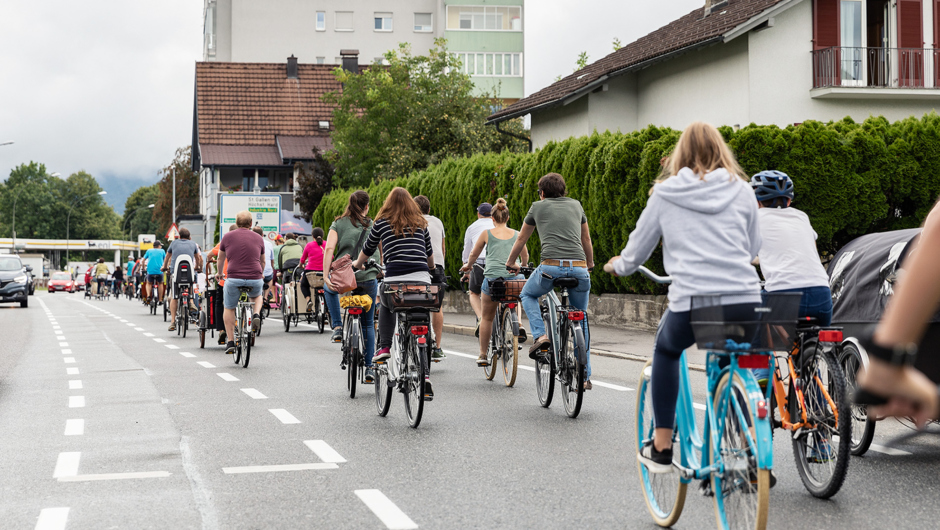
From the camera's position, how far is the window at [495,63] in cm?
7169

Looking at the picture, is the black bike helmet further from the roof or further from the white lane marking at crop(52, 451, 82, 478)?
the roof

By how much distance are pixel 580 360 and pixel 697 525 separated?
123 inches

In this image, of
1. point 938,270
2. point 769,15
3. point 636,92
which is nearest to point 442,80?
point 636,92

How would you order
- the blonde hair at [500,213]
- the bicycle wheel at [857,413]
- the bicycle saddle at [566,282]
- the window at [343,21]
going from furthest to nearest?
the window at [343,21] < the blonde hair at [500,213] < the bicycle saddle at [566,282] < the bicycle wheel at [857,413]

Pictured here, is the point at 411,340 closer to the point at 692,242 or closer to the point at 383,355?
the point at 383,355

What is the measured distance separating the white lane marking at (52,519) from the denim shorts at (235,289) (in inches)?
309

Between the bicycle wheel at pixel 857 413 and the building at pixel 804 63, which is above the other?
the building at pixel 804 63

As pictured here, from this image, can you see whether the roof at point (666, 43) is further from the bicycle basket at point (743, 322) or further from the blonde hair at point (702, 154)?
the bicycle basket at point (743, 322)

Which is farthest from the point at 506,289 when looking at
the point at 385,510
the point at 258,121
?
the point at 258,121

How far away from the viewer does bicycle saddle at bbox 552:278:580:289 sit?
27.6 feet

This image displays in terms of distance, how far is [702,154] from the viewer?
14.5ft

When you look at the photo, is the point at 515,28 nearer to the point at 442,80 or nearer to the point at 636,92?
the point at 442,80

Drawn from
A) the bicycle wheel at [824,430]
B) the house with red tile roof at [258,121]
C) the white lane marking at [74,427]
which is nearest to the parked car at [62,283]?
the house with red tile roof at [258,121]

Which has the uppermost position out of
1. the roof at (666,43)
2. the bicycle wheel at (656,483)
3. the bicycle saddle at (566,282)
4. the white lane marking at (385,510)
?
the roof at (666,43)
